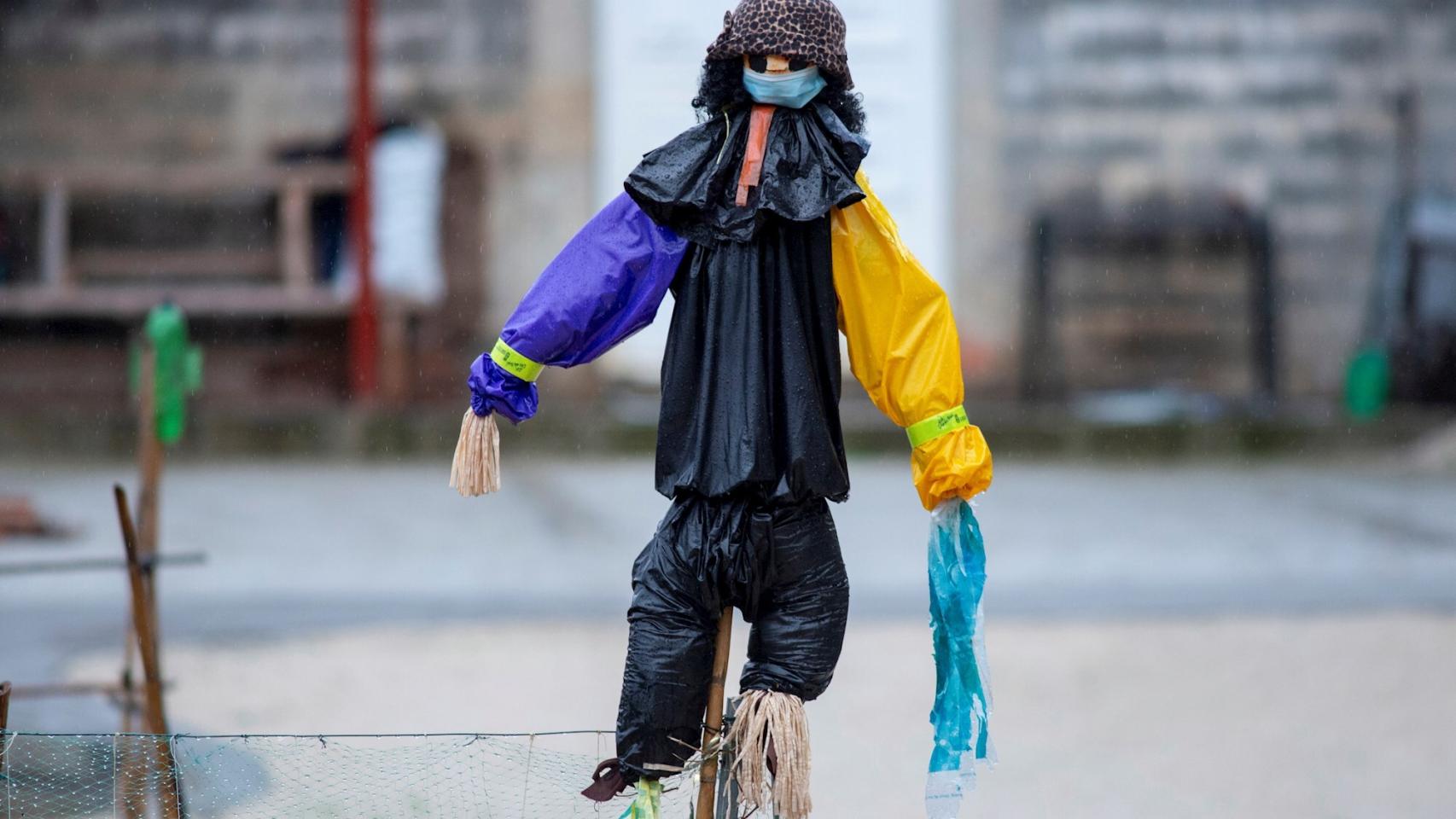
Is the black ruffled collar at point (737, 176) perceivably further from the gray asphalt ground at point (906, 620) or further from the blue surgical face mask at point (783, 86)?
the gray asphalt ground at point (906, 620)

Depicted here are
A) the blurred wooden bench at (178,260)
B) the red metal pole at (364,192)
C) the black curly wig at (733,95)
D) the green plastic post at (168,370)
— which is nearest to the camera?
the black curly wig at (733,95)

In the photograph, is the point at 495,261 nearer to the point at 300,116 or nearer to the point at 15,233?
the point at 300,116

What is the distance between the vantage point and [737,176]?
10.7ft

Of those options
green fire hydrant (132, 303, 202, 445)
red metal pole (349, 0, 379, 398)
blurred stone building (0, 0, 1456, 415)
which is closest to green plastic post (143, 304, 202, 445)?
green fire hydrant (132, 303, 202, 445)

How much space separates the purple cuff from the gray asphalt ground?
1.86 metres

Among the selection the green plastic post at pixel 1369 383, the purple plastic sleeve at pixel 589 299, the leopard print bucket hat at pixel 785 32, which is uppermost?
the leopard print bucket hat at pixel 785 32

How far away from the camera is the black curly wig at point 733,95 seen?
330cm

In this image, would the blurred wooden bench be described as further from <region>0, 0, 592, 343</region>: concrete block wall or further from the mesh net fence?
the mesh net fence

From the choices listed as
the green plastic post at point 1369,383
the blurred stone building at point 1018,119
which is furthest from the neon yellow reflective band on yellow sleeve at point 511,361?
the green plastic post at point 1369,383

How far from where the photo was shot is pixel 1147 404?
11.2 metres

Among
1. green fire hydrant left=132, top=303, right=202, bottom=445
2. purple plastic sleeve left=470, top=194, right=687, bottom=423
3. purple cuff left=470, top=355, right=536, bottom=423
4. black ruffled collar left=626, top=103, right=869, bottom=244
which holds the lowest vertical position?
green fire hydrant left=132, top=303, right=202, bottom=445

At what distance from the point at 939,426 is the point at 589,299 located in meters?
0.72

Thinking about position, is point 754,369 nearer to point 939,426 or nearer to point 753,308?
point 753,308

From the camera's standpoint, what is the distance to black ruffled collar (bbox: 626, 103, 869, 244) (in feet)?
10.5
